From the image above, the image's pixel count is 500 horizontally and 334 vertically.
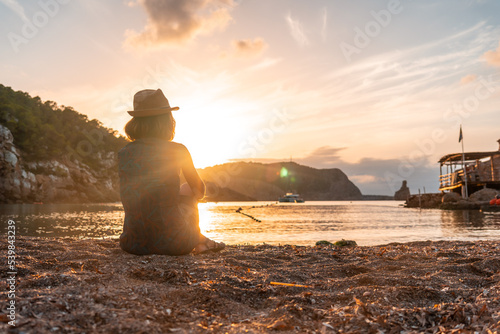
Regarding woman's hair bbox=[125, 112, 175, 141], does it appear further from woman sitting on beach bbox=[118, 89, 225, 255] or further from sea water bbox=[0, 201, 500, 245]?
sea water bbox=[0, 201, 500, 245]

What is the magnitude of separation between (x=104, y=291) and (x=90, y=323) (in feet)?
1.85

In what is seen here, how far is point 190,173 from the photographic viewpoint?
4383 millimetres

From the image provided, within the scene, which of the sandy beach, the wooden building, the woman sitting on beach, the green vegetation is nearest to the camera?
the sandy beach

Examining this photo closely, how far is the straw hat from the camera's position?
4.34 m

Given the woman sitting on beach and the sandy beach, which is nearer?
the sandy beach

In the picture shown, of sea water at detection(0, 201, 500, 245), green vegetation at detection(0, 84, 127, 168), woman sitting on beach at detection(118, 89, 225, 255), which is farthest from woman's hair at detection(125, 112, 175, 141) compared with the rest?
green vegetation at detection(0, 84, 127, 168)

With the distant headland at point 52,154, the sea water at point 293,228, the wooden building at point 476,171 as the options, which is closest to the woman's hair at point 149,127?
the sea water at point 293,228

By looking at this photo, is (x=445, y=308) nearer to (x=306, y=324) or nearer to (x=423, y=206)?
(x=306, y=324)

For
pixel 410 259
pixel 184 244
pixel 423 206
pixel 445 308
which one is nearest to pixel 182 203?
pixel 184 244

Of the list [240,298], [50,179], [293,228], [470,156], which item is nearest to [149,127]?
[240,298]

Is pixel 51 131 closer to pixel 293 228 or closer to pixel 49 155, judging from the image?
pixel 49 155

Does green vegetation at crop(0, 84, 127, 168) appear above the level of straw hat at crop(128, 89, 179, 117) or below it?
above

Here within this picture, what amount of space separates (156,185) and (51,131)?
7014 centimetres

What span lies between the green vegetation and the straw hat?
63.3 meters
